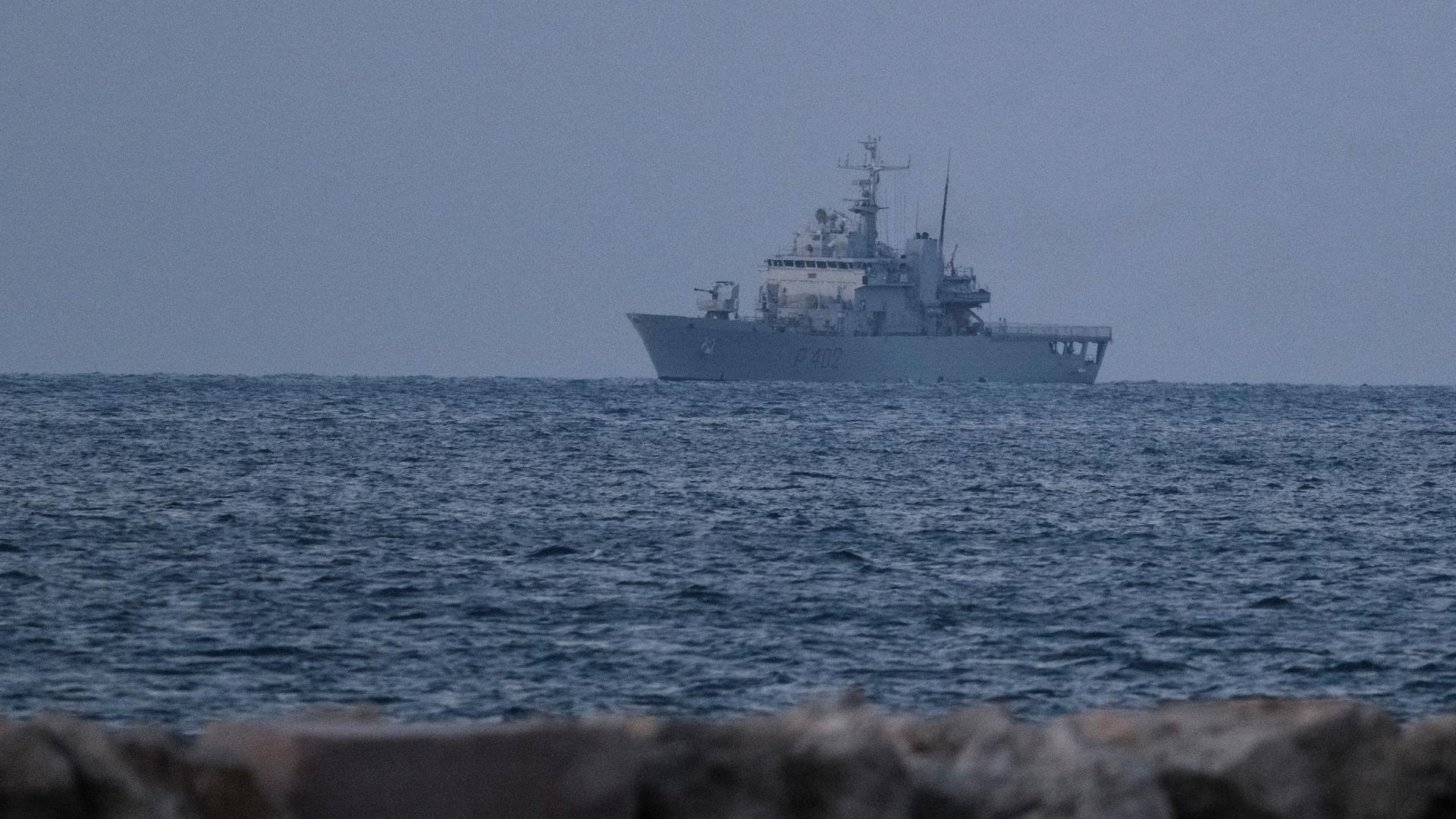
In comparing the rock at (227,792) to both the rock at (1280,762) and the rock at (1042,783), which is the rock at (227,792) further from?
the rock at (1280,762)

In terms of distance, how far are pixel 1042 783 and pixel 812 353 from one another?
81.6m

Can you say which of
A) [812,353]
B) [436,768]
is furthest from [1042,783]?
[812,353]

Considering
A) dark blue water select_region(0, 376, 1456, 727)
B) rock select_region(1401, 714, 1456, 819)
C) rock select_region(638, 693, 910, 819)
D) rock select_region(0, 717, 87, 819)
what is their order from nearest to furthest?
rock select_region(0, 717, 87, 819) < rock select_region(638, 693, 910, 819) < rock select_region(1401, 714, 1456, 819) < dark blue water select_region(0, 376, 1456, 727)

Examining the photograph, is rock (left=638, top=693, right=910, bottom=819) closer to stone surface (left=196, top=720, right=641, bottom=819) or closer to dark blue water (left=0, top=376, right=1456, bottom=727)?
stone surface (left=196, top=720, right=641, bottom=819)

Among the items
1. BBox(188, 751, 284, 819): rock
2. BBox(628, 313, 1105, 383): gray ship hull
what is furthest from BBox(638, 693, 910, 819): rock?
BBox(628, 313, 1105, 383): gray ship hull

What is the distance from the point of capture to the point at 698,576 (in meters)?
17.9

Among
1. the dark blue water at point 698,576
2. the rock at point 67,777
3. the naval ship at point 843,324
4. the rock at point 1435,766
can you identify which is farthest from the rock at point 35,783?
the naval ship at point 843,324

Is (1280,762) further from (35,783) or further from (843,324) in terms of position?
(843,324)

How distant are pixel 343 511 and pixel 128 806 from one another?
2215 cm

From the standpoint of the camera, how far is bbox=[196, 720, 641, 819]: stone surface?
3.16 metres

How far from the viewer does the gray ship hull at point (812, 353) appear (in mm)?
83250

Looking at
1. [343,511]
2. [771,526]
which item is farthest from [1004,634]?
[343,511]

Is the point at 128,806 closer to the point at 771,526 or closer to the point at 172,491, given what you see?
the point at 771,526

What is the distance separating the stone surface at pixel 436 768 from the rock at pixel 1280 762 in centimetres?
94
